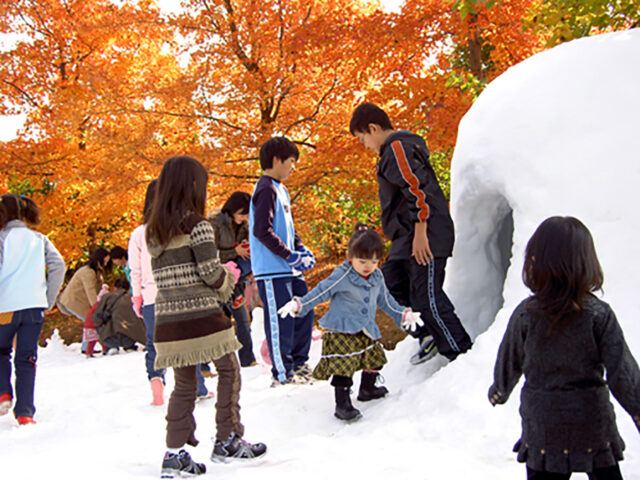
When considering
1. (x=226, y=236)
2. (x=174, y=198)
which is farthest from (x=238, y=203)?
(x=174, y=198)

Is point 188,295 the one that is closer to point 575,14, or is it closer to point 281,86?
point 575,14

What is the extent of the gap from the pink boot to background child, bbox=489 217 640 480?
345 cm

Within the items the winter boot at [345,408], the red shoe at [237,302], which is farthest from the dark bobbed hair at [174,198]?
the red shoe at [237,302]

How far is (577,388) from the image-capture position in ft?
6.56

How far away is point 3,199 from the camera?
4637mm

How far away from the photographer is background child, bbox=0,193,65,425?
446cm

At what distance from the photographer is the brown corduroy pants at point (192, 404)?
303 centimetres

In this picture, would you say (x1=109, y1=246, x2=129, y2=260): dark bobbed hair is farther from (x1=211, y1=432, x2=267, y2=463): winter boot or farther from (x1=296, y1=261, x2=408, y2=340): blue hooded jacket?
(x1=211, y1=432, x2=267, y2=463): winter boot

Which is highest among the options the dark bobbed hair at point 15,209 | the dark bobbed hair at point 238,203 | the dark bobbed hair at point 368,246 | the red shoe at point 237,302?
the dark bobbed hair at point 15,209

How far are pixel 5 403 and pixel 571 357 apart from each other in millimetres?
4188

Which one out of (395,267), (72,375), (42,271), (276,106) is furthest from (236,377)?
(276,106)

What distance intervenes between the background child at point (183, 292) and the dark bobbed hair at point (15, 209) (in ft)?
6.96

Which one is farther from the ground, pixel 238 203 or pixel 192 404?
pixel 238 203

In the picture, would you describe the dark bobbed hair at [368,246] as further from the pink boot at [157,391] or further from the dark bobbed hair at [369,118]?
the pink boot at [157,391]
